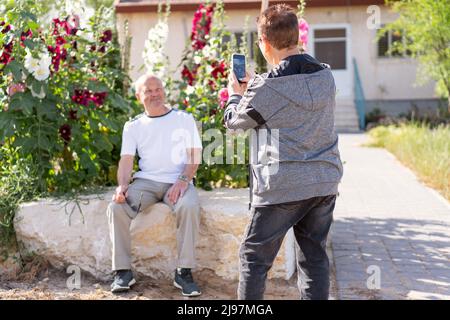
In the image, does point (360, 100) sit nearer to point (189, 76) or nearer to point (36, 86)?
point (189, 76)

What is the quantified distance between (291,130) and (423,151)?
7.31 meters

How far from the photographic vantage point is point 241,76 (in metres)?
3.55

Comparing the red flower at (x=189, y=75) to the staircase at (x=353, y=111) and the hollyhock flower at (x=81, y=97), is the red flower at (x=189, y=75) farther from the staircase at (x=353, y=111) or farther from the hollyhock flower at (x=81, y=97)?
the staircase at (x=353, y=111)

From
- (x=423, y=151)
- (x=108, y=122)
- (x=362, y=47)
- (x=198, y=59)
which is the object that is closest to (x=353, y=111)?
(x=362, y=47)

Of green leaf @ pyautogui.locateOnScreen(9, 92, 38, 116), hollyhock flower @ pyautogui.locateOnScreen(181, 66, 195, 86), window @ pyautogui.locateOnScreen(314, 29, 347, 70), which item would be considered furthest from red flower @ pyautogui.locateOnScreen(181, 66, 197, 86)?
window @ pyautogui.locateOnScreen(314, 29, 347, 70)

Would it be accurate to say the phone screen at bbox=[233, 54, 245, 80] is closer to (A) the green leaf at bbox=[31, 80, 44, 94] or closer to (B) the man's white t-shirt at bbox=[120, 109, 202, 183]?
(B) the man's white t-shirt at bbox=[120, 109, 202, 183]

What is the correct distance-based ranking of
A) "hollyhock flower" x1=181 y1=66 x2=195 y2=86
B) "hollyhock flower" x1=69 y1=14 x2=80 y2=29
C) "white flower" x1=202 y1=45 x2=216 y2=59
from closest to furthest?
"hollyhock flower" x1=69 y1=14 x2=80 y2=29 → "white flower" x1=202 y1=45 x2=216 y2=59 → "hollyhock flower" x1=181 y1=66 x2=195 y2=86

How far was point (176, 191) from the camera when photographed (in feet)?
15.2

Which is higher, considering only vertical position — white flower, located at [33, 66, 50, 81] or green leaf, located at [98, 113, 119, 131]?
white flower, located at [33, 66, 50, 81]

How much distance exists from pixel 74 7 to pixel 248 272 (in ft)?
10.5

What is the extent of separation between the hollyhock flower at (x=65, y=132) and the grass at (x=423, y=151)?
4.27 metres

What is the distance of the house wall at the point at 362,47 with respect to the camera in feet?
63.0

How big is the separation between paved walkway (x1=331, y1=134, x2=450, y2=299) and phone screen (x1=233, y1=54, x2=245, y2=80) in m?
1.64

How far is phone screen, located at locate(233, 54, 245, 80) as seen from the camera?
3.54 meters
